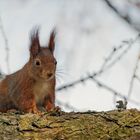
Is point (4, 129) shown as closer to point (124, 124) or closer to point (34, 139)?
point (34, 139)

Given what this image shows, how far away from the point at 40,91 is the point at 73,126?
0.95m

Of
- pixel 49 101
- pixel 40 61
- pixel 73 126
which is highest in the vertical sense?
pixel 40 61

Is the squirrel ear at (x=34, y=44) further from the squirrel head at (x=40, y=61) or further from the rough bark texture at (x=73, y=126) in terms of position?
the rough bark texture at (x=73, y=126)

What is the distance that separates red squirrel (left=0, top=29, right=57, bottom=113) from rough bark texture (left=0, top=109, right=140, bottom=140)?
2.51ft

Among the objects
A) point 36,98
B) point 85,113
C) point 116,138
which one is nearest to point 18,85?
point 36,98

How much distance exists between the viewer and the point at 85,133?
1.92 m

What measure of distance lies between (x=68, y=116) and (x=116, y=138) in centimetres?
25

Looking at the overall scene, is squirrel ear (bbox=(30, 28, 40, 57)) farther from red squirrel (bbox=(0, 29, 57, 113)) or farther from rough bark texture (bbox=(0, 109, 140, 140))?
rough bark texture (bbox=(0, 109, 140, 140))

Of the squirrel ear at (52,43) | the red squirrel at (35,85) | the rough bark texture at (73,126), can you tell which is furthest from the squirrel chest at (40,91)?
the rough bark texture at (73,126)

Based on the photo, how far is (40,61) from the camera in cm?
281

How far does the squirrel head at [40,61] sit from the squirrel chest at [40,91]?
4 cm

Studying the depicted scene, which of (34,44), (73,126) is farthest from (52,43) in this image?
(73,126)

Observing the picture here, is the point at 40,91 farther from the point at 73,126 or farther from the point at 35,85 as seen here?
the point at 73,126

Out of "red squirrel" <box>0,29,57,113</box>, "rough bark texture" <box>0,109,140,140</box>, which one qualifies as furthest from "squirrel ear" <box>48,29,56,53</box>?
"rough bark texture" <box>0,109,140,140</box>
